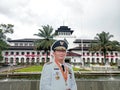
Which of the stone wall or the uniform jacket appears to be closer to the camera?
the uniform jacket

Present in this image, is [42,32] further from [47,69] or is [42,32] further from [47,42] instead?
[47,69]

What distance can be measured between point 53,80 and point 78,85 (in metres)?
2.37

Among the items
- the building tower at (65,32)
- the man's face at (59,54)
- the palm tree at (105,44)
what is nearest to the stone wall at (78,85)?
the man's face at (59,54)

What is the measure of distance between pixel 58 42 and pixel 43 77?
582 millimetres

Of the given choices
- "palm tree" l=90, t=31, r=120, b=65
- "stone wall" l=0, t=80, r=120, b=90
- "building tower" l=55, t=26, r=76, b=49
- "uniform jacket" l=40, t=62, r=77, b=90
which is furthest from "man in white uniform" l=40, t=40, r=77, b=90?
"building tower" l=55, t=26, r=76, b=49

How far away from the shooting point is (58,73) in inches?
112

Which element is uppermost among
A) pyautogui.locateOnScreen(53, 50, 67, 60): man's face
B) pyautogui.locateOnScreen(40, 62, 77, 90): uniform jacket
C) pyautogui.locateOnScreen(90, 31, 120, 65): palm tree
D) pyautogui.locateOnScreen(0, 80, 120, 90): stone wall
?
pyautogui.locateOnScreen(90, 31, 120, 65): palm tree

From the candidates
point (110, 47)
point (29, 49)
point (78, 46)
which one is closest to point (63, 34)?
point (78, 46)

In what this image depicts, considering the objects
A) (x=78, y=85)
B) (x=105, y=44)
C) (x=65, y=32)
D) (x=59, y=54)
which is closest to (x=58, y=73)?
(x=59, y=54)

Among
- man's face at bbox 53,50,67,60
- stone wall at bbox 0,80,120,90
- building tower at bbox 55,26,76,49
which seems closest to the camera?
man's face at bbox 53,50,67,60

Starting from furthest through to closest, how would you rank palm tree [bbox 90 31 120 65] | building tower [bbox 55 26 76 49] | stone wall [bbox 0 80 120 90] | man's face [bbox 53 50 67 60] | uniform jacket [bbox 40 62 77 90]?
1. building tower [bbox 55 26 76 49]
2. palm tree [bbox 90 31 120 65]
3. stone wall [bbox 0 80 120 90]
4. man's face [bbox 53 50 67 60]
5. uniform jacket [bbox 40 62 77 90]

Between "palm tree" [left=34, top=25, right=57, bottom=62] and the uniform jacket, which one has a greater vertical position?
"palm tree" [left=34, top=25, right=57, bottom=62]

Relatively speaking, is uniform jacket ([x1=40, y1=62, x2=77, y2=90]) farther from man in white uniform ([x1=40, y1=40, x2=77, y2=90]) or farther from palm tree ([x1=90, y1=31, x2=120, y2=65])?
palm tree ([x1=90, y1=31, x2=120, y2=65])

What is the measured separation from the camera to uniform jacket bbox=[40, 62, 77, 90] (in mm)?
2766
